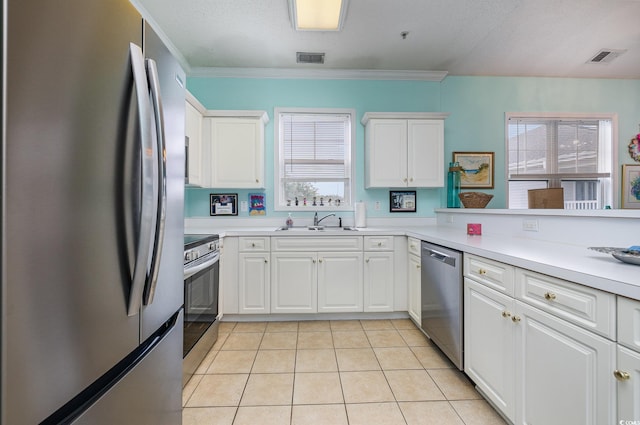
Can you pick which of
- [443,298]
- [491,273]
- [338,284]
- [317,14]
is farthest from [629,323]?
[317,14]

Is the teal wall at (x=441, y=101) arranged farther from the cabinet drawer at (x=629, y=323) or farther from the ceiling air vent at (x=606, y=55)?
the cabinet drawer at (x=629, y=323)

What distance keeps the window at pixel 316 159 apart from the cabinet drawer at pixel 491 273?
177 centimetres

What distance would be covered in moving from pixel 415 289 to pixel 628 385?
5.54 ft

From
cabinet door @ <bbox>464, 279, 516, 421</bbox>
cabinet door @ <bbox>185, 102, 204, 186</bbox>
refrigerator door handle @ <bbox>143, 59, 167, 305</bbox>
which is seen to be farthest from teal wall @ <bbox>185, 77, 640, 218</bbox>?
refrigerator door handle @ <bbox>143, 59, 167, 305</bbox>

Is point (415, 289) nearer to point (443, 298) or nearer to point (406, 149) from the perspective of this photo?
point (443, 298)

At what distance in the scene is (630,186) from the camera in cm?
348

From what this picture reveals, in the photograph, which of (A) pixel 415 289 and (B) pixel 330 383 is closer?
(B) pixel 330 383

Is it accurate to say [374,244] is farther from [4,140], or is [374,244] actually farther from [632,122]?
[632,122]

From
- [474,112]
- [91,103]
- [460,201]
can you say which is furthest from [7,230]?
[474,112]

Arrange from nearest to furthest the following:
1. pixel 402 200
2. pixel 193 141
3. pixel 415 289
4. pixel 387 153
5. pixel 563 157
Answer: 1. pixel 415 289
2. pixel 193 141
3. pixel 387 153
4. pixel 402 200
5. pixel 563 157

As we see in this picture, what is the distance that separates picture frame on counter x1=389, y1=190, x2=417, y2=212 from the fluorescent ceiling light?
1.86 meters

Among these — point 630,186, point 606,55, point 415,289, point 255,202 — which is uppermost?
point 606,55

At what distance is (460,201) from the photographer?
318 cm

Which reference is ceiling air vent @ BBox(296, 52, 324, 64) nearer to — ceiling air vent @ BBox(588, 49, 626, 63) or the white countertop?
the white countertop
